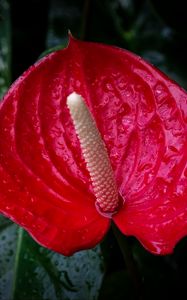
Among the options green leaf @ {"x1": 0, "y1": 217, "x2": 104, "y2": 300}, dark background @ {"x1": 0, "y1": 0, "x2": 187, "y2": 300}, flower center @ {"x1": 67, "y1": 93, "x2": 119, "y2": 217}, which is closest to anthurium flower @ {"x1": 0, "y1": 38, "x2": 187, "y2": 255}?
flower center @ {"x1": 67, "y1": 93, "x2": 119, "y2": 217}

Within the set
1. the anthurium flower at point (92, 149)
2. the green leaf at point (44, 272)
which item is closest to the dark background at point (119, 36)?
the green leaf at point (44, 272)

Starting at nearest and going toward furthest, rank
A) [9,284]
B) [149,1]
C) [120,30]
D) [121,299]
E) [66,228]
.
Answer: [66,228], [9,284], [121,299], [149,1], [120,30]

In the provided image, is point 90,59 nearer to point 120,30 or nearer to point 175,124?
point 175,124

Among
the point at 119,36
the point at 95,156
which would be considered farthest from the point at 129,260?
the point at 119,36

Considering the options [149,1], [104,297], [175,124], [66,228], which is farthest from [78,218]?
[149,1]

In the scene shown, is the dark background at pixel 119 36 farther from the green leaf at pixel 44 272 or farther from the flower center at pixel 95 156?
the flower center at pixel 95 156

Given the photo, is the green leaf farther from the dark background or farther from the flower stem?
the dark background

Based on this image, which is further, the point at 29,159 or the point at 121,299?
the point at 121,299

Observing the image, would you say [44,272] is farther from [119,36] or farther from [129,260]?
[119,36]
